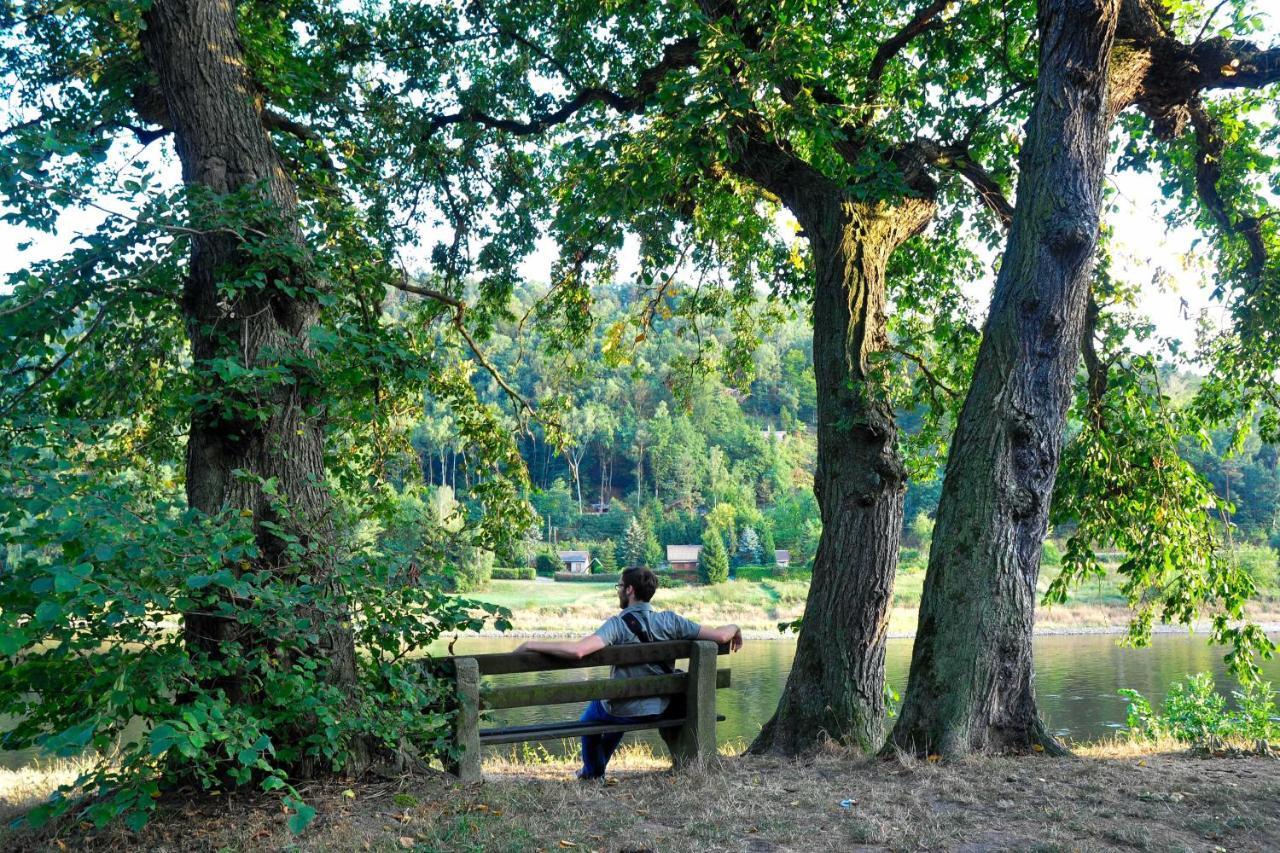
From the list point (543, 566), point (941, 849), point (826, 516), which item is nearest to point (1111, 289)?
point (826, 516)

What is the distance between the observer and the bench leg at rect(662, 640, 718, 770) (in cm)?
561

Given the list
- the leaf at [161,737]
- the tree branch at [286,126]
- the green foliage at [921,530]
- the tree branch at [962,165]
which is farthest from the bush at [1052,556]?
the green foliage at [921,530]

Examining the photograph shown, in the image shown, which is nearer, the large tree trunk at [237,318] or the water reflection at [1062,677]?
the large tree trunk at [237,318]

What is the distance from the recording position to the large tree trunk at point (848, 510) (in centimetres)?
685

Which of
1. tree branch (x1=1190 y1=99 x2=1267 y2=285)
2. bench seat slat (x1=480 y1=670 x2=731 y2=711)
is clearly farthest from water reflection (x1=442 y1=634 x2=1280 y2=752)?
bench seat slat (x1=480 y1=670 x2=731 y2=711)

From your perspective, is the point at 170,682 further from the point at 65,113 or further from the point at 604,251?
the point at 604,251

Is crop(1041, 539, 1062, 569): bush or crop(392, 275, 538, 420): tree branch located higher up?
crop(392, 275, 538, 420): tree branch

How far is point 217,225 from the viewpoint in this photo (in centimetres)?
507

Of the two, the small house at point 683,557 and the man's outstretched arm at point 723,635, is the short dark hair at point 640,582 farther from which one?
the small house at point 683,557

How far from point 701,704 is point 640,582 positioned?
797 mm

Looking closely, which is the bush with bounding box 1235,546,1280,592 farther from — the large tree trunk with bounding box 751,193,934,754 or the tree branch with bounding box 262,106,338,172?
the tree branch with bounding box 262,106,338,172

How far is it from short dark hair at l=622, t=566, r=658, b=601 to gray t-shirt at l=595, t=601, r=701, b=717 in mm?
57

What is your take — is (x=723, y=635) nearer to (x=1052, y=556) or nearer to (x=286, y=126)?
(x=286, y=126)

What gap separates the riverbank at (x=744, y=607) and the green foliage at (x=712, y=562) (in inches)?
37.4
